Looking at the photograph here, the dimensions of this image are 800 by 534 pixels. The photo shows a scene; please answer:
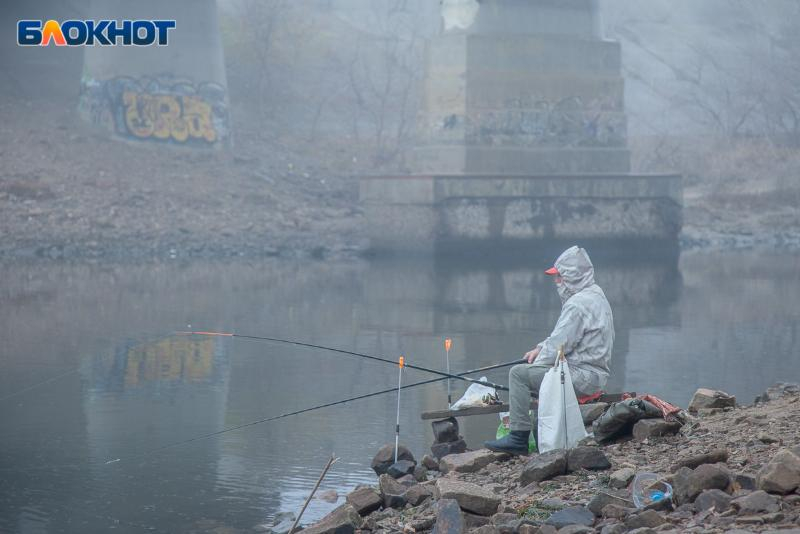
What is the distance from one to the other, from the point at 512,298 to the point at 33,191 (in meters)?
15.1

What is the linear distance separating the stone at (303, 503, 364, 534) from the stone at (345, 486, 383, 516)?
0.70 feet

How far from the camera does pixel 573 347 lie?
311 inches

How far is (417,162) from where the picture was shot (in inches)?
1225

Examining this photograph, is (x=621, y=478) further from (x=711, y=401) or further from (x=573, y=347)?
(x=711, y=401)

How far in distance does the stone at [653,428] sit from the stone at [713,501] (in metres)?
1.79

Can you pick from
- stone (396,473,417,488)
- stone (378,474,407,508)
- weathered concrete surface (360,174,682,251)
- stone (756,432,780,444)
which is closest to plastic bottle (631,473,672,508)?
stone (756,432,780,444)

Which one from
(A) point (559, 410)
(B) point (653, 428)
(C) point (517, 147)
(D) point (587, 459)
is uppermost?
(C) point (517, 147)

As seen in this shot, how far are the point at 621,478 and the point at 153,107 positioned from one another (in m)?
Result: 30.9

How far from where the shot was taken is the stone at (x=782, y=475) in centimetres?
572

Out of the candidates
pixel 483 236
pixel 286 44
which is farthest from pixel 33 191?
pixel 286 44

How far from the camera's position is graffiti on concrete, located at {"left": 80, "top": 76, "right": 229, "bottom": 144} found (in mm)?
35500

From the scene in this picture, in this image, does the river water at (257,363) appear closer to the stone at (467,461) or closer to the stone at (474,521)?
the stone at (467,461)

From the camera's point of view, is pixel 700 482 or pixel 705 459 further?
pixel 705 459
